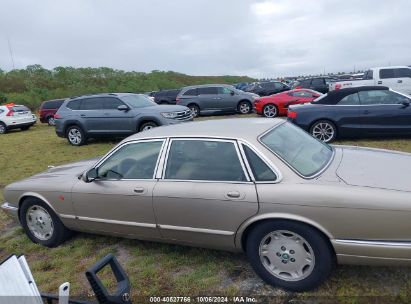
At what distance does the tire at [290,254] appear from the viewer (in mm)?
2826

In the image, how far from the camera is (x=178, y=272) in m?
3.51

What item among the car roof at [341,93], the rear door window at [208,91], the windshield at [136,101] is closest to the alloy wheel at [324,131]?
the car roof at [341,93]

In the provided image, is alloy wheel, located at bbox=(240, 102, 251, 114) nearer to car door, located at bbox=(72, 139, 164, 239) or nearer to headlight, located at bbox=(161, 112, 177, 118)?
headlight, located at bbox=(161, 112, 177, 118)

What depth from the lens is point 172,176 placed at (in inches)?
136

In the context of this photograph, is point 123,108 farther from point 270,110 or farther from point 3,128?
point 3,128

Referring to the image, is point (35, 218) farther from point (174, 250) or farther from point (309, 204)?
point (309, 204)

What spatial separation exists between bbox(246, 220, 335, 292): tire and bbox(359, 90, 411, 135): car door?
634cm

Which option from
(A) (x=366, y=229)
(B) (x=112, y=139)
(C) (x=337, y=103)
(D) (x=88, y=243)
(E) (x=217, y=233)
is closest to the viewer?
(A) (x=366, y=229)

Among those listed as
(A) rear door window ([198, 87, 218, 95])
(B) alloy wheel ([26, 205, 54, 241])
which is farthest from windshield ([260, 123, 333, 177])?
(A) rear door window ([198, 87, 218, 95])

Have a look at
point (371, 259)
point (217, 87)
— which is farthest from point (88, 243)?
point (217, 87)

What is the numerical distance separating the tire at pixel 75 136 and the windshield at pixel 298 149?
30.0ft

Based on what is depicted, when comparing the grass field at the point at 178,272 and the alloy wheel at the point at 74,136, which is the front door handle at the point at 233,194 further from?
the alloy wheel at the point at 74,136

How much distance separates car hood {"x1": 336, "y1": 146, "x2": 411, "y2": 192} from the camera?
111 inches

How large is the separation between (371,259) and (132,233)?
233cm
